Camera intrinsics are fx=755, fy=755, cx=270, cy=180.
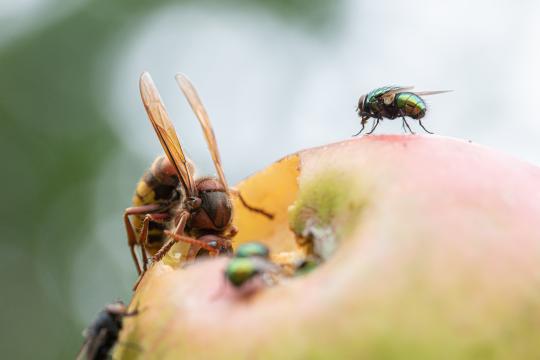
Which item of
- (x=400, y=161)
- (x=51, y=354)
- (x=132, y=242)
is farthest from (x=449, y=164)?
(x=51, y=354)

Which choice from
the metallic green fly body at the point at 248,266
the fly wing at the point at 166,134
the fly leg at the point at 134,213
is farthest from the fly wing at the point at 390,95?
the metallic green fly body at the point at 248,266

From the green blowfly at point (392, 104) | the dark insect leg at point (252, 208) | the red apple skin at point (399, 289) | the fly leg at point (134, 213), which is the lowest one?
the fly leg at point (134, 213)

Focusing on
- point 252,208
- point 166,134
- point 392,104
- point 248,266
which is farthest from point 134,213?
point 248,266

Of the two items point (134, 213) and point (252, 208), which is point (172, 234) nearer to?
point (252, 208)

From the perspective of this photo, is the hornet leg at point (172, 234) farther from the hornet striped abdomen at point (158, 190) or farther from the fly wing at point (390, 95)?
the fly wing at point (390, 95)

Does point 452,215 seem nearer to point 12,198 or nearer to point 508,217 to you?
point 508,217
